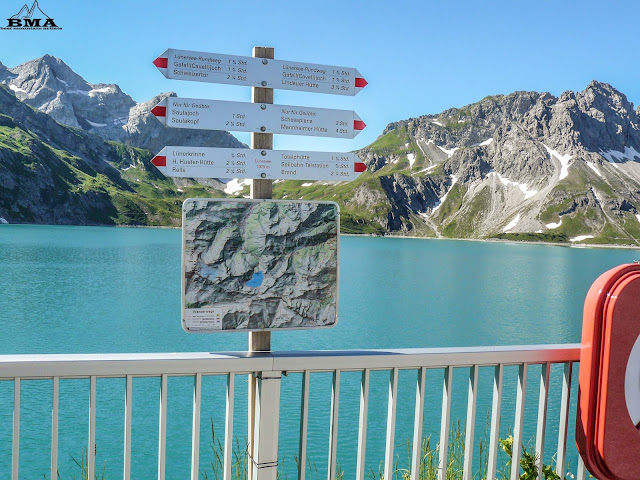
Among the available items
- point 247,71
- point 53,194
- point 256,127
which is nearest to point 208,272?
point 256,127

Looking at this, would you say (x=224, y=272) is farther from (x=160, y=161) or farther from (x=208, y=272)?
(x=160, y=161)

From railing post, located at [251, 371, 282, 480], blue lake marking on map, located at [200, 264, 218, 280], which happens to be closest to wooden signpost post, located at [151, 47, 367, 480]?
railing post, located at [251, 371, 282, 480]

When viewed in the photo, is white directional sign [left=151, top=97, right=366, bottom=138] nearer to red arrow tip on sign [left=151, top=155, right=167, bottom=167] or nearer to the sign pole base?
the sign pole base

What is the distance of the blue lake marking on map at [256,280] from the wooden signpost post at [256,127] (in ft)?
0.93

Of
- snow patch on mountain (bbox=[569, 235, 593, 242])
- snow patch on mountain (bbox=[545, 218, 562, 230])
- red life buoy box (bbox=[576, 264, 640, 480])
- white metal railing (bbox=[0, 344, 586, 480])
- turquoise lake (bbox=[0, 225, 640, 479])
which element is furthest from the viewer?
snow patch on mountain (bbox=[545, 218, 562, 230])

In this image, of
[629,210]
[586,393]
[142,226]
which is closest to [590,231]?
[629,210]

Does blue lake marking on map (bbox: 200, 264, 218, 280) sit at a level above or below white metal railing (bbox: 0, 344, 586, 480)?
above

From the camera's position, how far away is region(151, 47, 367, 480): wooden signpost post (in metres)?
3.24

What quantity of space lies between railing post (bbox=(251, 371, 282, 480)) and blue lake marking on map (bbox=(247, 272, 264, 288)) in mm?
510

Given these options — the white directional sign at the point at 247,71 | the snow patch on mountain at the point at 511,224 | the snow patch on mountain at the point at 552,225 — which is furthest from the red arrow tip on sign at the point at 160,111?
the snow patch on mountain at the point at 511,224

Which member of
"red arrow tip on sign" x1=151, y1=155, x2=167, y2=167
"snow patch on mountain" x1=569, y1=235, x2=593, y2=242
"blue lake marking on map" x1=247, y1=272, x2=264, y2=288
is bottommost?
"snow patch on mountain" x1=569, y1=235, x2=593, y2=242

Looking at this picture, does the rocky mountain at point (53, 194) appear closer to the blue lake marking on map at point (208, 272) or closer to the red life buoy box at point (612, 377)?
the blue lake marking on map at point (208, 272)

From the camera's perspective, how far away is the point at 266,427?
129 inches

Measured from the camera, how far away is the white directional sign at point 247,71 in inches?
128
